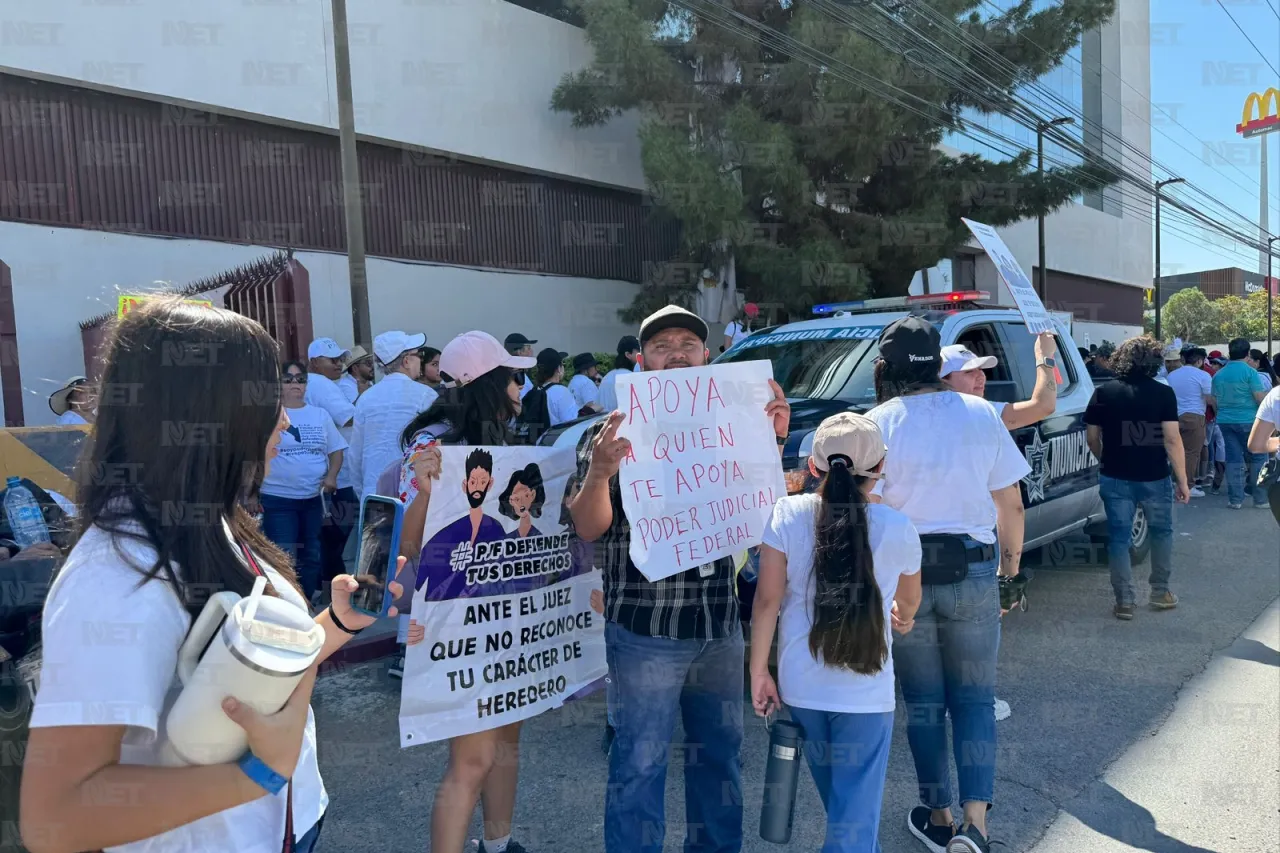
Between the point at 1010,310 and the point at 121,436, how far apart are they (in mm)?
6148

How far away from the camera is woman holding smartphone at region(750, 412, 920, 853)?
8.36 ft

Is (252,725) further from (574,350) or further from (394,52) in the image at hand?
(574,350)

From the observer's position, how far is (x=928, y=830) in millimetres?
3258

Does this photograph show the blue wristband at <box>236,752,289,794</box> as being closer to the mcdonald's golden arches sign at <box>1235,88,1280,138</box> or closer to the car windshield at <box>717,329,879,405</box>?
the car windshield at <box>717,329,879,405</box>

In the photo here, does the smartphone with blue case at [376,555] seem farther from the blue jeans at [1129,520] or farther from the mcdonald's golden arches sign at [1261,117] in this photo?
the mcdonald's golden arches sign at [1261,117]

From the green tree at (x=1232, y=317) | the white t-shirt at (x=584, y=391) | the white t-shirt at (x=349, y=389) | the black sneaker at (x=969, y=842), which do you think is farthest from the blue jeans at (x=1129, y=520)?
the green tree at (x=1232, y=317)

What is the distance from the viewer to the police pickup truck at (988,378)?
5184 mm

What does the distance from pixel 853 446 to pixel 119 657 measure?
1958mm

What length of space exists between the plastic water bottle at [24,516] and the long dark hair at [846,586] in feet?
10.3

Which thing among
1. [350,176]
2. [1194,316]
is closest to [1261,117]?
[1194,316]

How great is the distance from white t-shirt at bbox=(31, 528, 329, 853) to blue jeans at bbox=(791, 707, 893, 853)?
1727 mm

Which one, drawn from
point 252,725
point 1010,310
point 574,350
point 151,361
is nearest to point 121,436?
point 151,361

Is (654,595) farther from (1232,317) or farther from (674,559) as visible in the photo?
(1232,317)

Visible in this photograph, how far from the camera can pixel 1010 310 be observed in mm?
6332
